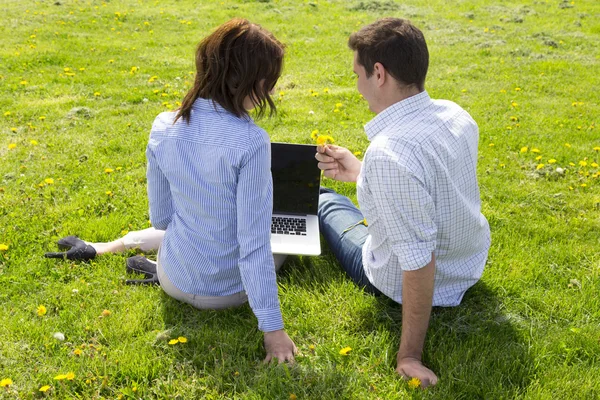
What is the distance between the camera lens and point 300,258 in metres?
4.13

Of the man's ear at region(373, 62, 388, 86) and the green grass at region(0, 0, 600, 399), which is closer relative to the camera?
the man's ear at region(373, 62, 388, 86)

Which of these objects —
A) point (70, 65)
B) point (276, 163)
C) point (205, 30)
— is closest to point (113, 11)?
point (205, 30)

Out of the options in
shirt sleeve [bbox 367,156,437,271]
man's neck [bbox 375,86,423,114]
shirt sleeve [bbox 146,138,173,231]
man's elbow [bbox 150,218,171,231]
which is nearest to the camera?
shirt sleeve [bbox 367,156,437,271]

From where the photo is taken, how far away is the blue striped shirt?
2854 millimetres

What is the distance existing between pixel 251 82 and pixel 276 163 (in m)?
1.39

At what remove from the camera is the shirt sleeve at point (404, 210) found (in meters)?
2.70

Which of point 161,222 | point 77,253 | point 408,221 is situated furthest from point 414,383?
point 77,253

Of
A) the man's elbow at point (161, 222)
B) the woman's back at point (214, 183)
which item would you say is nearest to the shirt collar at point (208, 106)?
the woman's back at point (214, 183)

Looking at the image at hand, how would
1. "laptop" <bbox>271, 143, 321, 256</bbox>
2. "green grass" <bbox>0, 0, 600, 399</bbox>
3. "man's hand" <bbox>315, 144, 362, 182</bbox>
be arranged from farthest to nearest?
"laptop" <bbox>271, 143, 321, 256</bbox>, "man's hand" <bbox>315, 144, 362, 182</bbox>, "green grass" <bbox>0, 0, 600, 399</bbox>

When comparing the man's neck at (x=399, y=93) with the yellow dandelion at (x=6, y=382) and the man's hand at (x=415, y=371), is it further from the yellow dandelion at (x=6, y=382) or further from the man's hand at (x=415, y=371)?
the yellow dandelion at (x=6, y=382)

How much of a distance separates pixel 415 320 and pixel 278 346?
770 millimetres

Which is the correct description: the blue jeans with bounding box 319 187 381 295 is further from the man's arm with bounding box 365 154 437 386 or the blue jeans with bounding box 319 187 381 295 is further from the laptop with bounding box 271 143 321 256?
the man's arm with bounding box 365 154 437 386

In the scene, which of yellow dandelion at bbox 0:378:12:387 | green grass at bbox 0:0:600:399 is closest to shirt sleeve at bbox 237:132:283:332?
green grass at bbox 0:0:600:399

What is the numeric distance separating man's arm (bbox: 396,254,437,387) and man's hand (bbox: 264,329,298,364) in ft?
1.99
